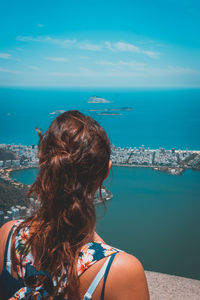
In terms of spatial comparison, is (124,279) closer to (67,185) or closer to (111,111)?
(67,185)

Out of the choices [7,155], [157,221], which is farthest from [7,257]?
[7,155]

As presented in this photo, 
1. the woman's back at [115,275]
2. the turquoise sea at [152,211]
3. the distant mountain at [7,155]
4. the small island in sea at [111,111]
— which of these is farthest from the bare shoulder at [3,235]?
the small island in sea at [111,111]

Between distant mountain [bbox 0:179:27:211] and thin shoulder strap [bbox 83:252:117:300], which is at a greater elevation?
thin shoulder strap [bbox 83:252:117:300]

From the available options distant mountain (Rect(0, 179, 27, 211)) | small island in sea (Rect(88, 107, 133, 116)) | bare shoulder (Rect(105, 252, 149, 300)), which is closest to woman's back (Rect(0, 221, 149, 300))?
bare shoulder (Rect(105, 252, 149, 300))

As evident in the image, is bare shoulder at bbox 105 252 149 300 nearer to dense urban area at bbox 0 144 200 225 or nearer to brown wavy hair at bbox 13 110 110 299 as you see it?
brown wavy hair at bbox 13 110 110 299

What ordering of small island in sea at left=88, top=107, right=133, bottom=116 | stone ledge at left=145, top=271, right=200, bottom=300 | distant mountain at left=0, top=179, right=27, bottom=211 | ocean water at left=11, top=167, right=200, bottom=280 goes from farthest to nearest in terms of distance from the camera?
small island in sea at left=88, top=107, right=133, bottom=116 → distant mountain at left=0, top=179, right=27, bottom=211 → ocean water at left=11, top=167, right=200, bottom=280 → stone ledge at left=145, top=271, right=200, bottom=300

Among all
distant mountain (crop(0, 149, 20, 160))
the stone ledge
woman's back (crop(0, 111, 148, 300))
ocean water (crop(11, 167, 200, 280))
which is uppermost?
woman's back (crop(0, 111, 148, 300))

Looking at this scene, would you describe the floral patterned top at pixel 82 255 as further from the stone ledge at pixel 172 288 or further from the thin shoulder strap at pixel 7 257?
the stone ledge at pixel 172 288

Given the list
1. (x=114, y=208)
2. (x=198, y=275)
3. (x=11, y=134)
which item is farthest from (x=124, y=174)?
(x=11, y=134)
